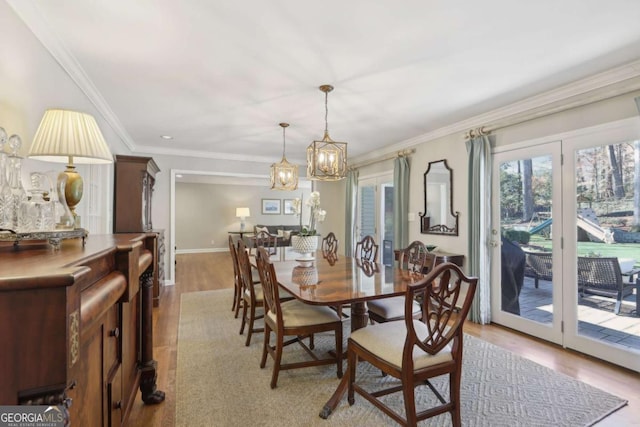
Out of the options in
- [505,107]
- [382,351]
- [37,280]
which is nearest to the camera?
[37,280]

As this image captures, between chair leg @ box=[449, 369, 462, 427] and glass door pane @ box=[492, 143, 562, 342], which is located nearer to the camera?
chair leg @ box=[449, 369, 462, 427]

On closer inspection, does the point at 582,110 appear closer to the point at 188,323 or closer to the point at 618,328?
the point at 618,328

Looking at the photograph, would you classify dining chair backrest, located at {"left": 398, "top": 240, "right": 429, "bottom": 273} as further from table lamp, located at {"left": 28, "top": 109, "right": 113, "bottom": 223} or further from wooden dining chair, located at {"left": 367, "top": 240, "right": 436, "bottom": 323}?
table lamp, located at {"left": 28, "top": 109, "right": 113, "bottom": 223}

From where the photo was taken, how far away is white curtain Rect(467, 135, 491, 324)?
3572 mm

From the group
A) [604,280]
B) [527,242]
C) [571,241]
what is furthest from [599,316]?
[527,242]

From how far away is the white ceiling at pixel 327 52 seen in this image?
1.79 metres

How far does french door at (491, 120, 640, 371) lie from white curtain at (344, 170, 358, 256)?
295cm

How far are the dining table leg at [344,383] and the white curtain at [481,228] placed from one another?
201 cm

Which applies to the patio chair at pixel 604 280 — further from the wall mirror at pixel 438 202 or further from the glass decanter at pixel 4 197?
the glass decanter at pixel 4 197

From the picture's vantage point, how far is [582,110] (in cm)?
279

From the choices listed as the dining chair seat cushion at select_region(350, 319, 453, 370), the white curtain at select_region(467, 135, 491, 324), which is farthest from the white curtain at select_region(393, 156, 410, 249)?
the dining chair seat cushion at select_region(350, 319, 453, 370)

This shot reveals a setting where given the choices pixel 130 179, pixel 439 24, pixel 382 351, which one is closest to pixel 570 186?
pixel 439 24

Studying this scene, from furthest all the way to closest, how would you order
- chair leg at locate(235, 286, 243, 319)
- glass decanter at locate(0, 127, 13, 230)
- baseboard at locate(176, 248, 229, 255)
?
baseboard at locate(176, 248, 229, 255), chair leg at locate(235, 286, 243, 319), glass decanter at locate(0, 127, 13, 230)

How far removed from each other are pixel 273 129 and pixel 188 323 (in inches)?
105
